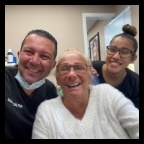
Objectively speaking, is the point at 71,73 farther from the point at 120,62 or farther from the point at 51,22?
the point at 51,22

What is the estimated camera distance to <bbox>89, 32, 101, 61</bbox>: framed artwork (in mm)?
1815

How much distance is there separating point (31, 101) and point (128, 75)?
1.63 feet

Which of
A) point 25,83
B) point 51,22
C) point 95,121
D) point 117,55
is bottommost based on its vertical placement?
point 95,121

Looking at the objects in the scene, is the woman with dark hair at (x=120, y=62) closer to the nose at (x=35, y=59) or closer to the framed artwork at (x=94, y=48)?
the nose at (x=35, y=59)

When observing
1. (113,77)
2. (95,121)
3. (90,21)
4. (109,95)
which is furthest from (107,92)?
(90,21)

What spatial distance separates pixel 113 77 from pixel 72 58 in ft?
1.09

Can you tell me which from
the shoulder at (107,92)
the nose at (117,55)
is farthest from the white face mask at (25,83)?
the nose at (117,55)

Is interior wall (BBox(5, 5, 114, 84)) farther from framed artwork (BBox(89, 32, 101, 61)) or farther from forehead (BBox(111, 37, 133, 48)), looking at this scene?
forehead (BBox(111, 37, 133, 48))

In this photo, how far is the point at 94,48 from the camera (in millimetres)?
1880

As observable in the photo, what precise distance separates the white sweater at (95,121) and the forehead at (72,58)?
0.15 meters

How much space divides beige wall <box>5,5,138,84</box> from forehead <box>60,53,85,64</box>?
106cm

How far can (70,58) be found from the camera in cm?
79

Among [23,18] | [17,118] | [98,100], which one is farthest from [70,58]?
[23,18]

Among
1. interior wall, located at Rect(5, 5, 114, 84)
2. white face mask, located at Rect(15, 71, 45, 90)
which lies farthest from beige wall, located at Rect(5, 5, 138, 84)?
white face mask, located at Rect(15, 71, 45, 90)
